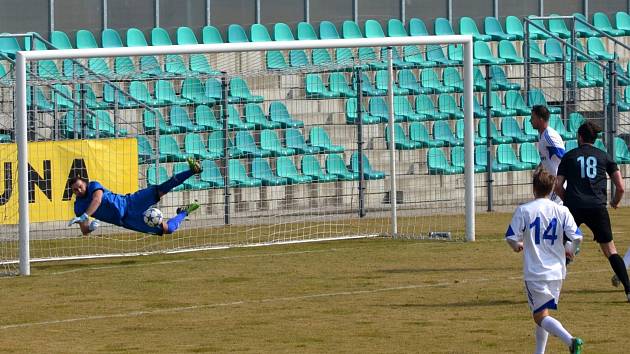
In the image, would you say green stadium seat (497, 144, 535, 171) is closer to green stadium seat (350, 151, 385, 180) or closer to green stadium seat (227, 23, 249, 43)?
green stadium seat (350, 151, 385, 180)

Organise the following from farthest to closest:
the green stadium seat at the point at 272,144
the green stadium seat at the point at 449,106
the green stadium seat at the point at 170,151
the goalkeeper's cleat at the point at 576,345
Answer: the green stadium seat at the point at 449,106 < the green stadium seat at the point at 272,144 < the green stadium seat at the point at 170,151 < the goalkeeper's cleat at the point at 576,345

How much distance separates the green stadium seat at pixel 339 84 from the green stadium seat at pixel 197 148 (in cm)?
323

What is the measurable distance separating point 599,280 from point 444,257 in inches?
107

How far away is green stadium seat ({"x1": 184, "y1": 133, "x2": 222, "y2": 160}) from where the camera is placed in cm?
2112

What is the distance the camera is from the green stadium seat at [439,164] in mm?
23141

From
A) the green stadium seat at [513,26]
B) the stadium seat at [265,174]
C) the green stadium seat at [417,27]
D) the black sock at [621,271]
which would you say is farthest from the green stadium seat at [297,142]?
the black sock at [621,271]

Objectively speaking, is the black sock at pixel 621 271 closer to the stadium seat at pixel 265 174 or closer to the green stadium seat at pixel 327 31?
the stadium seat at pixel 265 174

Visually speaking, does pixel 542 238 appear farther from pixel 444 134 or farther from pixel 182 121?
pixel 444 134

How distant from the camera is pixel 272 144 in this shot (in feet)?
72.2

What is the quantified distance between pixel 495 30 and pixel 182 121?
8993mm

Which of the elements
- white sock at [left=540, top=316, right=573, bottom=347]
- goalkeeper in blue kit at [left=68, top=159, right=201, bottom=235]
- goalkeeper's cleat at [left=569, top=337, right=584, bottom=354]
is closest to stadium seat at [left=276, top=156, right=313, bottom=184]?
goalkeeper in blue kit at [left=68, top=159, right=201, bottom=235]

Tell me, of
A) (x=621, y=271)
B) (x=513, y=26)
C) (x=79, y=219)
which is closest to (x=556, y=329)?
(x=621, y=271)

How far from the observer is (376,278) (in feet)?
50.3

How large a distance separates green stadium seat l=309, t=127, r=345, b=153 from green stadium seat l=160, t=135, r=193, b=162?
8.02ft
